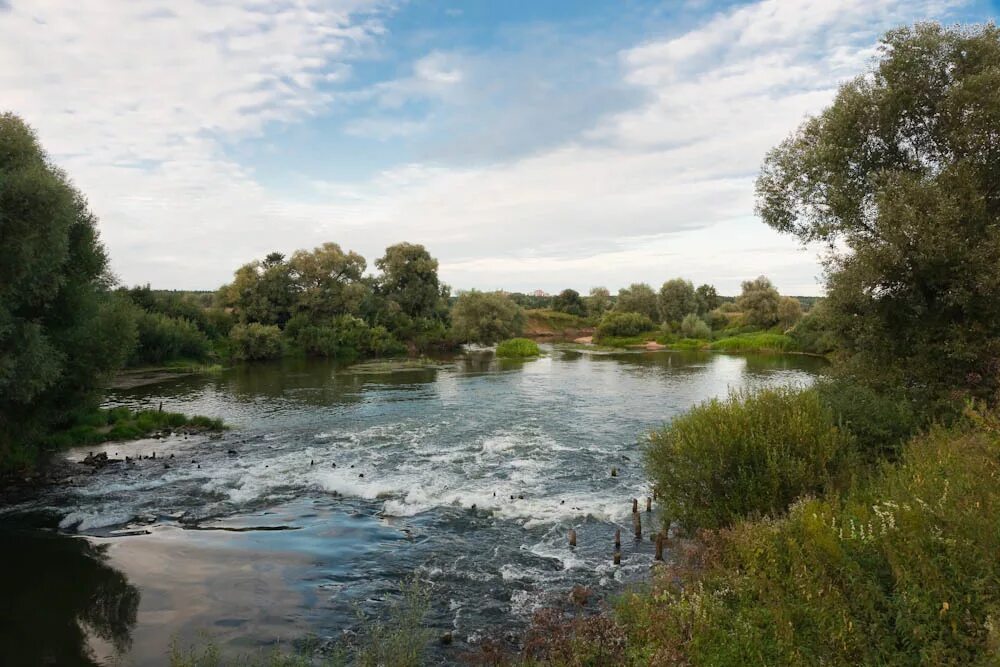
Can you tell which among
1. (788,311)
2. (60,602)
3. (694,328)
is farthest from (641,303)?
(60,602)

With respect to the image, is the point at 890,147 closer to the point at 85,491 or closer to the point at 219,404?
the point at 85,491

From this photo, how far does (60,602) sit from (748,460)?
1491 cm

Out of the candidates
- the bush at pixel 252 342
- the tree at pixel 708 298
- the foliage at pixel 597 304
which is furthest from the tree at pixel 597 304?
the bush at pixel 252 342

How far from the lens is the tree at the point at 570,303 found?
13225 centimetres

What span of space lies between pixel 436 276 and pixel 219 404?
178 feet

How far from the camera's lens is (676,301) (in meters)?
103

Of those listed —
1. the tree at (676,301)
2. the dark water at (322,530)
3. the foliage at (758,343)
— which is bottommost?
the dark water at (322,530)

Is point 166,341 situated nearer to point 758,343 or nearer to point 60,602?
point 60,602

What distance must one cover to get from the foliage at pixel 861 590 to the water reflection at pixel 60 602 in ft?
31.9

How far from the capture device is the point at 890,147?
2112 cm

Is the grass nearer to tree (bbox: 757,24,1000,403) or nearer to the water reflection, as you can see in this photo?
the water reflection

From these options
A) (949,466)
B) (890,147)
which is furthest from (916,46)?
(949,466)

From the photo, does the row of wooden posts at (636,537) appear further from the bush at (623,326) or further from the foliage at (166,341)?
the bush at (623,326)

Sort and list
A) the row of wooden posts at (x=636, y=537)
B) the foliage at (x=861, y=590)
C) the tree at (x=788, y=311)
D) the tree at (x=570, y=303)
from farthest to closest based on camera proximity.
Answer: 1. the tree at (x=570, y=303)
2. the tree at (x=788, y=311)
3. the row of wooden posts at (x=636, y=537)
4. the foliage at (x=861, y=590)
